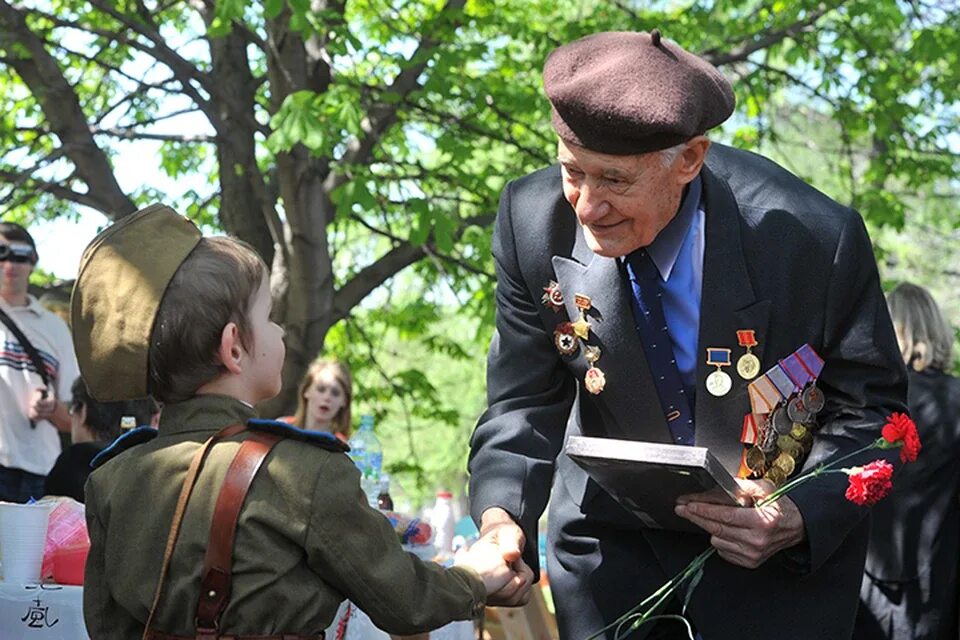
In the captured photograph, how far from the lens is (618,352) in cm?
285

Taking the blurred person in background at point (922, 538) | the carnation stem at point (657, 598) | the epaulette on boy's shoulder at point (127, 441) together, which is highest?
the epaulette on boy's shoulder at point (127, 441)


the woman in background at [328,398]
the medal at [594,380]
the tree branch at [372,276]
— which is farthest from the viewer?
the tree branch at [372,276]

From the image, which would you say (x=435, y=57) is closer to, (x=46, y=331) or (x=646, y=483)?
(x=46, y=331)

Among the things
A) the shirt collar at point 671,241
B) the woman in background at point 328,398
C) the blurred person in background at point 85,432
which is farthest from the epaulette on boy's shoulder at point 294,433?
the woman in background at point 328,398

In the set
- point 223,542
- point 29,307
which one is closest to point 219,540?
point 223,542

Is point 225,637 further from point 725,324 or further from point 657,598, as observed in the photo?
point 725,324

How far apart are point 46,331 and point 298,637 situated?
448cm

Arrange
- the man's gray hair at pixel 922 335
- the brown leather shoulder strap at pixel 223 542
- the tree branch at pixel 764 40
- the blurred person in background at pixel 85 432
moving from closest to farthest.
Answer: the brown leather shoulder strap at pixel 223 542 → the blurred person in background at pixel 85 432 → the man's gray hair at pixel 922 335 → the tree branch at pixel 764 40

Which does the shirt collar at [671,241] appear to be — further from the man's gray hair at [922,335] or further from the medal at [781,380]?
the man's gray hair at [922,335]

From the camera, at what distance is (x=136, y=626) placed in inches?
98.1

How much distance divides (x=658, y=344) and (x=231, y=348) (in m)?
0.82

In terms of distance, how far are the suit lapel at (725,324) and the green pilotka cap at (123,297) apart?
933 mm

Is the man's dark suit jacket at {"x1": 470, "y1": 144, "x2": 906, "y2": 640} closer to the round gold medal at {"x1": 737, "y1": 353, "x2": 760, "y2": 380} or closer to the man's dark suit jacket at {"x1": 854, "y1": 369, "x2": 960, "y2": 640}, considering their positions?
the round gold medal at {"x1": 737, "y1": 353, "x2": 760, "y2": 380}

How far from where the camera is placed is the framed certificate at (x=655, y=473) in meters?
2.47
